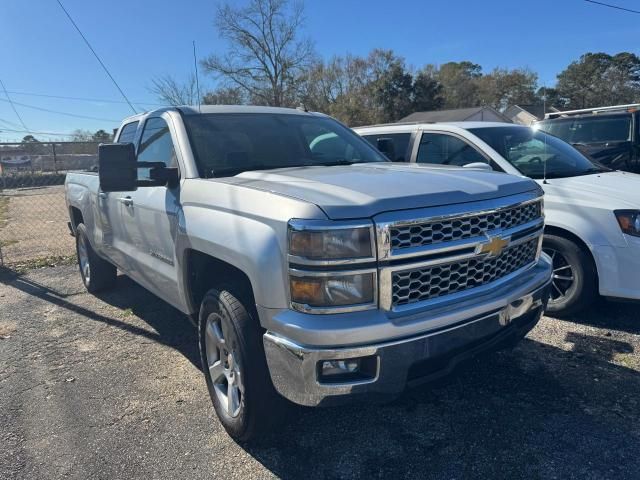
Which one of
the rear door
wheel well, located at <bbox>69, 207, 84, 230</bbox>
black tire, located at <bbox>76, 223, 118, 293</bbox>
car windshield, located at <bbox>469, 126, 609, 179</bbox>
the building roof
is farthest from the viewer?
the building roof

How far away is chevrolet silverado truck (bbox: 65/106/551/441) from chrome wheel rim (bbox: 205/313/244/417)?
0.01 m

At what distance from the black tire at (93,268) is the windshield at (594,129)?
777 centimetres

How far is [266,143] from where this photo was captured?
3664 millimetres

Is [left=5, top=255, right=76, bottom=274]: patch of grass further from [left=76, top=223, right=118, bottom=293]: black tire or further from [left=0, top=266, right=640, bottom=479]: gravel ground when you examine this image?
[left=0, top=266, right=640, bottom=479]: gravel ground

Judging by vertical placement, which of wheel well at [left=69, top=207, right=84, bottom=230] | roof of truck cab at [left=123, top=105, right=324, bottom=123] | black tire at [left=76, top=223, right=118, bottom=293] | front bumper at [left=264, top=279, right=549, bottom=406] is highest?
roof of truck cab at [left=123, top=105, right=324, bottom=123]

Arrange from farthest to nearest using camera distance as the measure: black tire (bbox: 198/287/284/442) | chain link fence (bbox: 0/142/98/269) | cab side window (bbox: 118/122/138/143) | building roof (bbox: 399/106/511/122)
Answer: building roof (bbox: 399/106/511/122) → chain link fence (bbox: 0/142/98/269) → cab side window (bbox: 118/122/138/143) → black tire (bbox: 198/287/284/442)

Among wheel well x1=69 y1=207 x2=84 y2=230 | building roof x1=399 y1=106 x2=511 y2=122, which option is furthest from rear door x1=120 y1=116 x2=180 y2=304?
building roof x1=399 y1=106 x2=511 y2=122

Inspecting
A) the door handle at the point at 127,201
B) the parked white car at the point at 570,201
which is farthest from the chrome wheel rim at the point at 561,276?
the door handle at the point at 127,201

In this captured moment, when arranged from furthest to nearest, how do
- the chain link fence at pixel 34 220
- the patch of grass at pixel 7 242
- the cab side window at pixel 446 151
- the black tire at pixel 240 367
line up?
the patch of grass at pixel 7 242, the chain link fence at pixel 34 220, the cab side window at pixel 446 151, the black tire at pixel 240 367

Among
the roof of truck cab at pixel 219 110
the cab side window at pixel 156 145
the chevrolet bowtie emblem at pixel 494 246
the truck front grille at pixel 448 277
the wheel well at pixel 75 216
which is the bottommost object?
the wheel well at pixel 75 216

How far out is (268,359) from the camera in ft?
7.72

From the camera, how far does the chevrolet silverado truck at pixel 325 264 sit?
7.04 feet

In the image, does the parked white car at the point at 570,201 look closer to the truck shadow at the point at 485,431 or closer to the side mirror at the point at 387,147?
the side mirror at the point at 387,147

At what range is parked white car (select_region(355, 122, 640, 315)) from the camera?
13.0 feet
